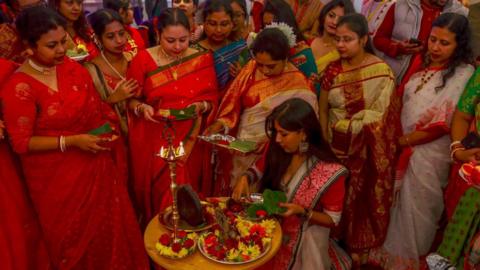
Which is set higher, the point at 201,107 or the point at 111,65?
the point at 111,65

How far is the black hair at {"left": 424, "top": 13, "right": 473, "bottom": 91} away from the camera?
2.73 metres

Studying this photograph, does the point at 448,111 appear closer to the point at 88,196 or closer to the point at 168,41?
the point at 168,41

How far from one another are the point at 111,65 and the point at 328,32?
164cm

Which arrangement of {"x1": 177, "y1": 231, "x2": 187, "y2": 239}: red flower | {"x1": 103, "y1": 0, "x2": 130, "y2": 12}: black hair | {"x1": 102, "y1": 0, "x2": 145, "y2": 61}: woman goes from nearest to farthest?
{"x1": 177, "y1": 231, "x2": 187, "y2": 239}: red flower, {"x1": 102, "y1": 0, "x2": 145, "y2": 61}: woman, {"x1": 103, "y1": 0, "x2": 130, "y2": 12}: black hair

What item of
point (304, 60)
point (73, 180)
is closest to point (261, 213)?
point (73, 180)

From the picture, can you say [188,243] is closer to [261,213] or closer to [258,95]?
[261,213]

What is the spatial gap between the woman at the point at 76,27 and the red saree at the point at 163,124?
0.63 m

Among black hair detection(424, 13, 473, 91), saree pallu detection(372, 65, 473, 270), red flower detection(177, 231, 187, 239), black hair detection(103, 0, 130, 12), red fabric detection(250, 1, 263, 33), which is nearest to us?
red flower detection(177, 231, 187, 239)

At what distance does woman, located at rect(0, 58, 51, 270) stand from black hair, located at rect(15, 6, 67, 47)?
25 centimetres

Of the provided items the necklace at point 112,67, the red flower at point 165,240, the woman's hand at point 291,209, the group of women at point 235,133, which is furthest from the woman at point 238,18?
the red flower at point 165,240

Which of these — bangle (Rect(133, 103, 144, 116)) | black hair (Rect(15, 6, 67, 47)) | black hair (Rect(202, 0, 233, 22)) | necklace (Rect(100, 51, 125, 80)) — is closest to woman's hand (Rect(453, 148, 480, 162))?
black hair (Rect(202, 0, 233, 22))

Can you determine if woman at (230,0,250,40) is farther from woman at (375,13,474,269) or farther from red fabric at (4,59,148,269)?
woman at (375,13,474,269)

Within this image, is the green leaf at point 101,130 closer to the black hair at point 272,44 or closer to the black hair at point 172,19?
the black hair at point 172,19

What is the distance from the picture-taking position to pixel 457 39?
2768 millimetres
